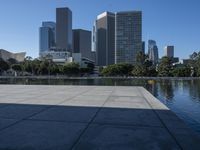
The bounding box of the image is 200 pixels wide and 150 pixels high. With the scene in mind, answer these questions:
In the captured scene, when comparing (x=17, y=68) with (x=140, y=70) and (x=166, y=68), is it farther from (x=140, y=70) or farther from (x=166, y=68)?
(x=166, y=68)

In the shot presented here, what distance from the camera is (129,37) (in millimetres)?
191000

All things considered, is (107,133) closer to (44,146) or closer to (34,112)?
(44,146)

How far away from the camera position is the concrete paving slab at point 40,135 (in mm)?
Result: 5993

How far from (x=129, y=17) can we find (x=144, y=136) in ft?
624

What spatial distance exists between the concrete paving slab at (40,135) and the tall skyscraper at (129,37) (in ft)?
599

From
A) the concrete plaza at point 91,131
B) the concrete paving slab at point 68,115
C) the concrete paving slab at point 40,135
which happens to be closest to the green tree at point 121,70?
the concrete paving slab at point 68,115

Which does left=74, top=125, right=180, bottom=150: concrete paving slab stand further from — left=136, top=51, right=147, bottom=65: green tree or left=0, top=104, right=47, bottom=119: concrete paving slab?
left=136, top=51, right=147, bottom=65: green tree

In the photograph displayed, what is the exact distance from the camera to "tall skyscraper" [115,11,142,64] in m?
191

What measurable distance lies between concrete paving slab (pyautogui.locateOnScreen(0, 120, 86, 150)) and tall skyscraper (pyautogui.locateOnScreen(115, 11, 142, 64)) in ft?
599

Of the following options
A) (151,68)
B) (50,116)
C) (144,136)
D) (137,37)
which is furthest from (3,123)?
(137,37)

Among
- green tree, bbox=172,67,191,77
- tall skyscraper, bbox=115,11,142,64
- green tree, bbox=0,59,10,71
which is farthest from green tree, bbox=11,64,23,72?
green tree, bbox=172,67,191,77

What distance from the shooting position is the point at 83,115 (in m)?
9.78

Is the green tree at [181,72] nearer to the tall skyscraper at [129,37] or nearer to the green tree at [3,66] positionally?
the tall skyscraper at [129,37]

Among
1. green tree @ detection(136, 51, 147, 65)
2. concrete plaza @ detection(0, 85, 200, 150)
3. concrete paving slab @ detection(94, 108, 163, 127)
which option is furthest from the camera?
green tree @ detection(136, 51, 147, 65)
